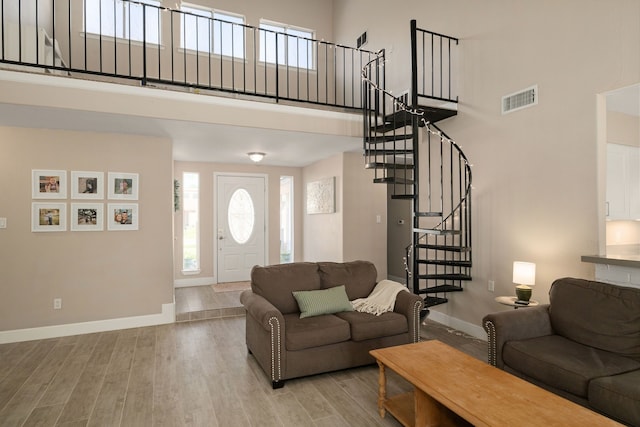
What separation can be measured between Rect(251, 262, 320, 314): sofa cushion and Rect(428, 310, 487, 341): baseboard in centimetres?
197

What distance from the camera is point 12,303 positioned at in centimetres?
415

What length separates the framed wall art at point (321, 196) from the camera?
612cm

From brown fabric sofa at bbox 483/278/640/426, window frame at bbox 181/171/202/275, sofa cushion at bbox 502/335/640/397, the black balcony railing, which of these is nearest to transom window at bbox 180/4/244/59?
the black balcony railing

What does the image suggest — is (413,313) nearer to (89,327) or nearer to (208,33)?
(89,327)

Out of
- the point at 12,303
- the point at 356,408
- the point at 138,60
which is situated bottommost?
the point at 356,408

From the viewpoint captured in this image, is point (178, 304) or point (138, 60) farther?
point (138, 60)

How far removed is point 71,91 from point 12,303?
2.56 meters

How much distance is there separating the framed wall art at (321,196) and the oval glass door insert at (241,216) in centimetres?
120

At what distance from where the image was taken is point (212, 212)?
23.0 feet

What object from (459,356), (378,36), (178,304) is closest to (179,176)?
(178,304)

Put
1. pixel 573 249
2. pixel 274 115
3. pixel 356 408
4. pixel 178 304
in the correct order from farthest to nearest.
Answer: pixel 178 304 → pixel 274 115 → pixel 573 249 → pixel 356 408

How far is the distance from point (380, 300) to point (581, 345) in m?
1.63

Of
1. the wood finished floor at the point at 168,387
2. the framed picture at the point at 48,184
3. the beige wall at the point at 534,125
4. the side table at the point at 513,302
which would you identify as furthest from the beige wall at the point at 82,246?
the side table at the point at 513,302

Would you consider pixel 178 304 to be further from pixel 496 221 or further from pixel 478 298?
A: pixel 496 221
